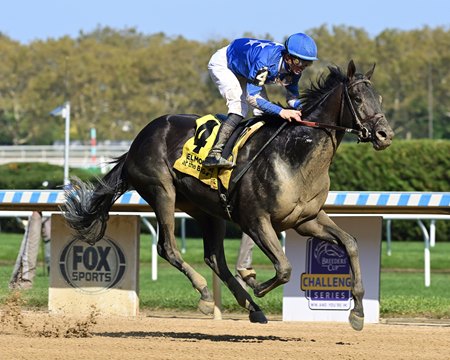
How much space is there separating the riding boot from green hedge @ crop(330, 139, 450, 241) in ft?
52.5

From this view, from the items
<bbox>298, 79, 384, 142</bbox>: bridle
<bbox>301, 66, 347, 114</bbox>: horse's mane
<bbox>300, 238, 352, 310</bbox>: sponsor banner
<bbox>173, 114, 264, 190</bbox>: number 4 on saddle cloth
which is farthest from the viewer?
<bbox>300, 238, 352, 310</bbox>: sponsor banner

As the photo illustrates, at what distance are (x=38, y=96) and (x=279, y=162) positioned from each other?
5469cm

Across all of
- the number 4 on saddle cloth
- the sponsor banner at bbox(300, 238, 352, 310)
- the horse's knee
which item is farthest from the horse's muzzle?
the sponsor banner at bbox(300, 238, 352, 310)

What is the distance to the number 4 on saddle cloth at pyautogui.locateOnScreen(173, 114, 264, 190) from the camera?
816 centimetres

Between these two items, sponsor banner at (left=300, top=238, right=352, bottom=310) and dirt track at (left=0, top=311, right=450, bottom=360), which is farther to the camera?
sponsor banner at (left=300, top=238, right=352, bottom=310)

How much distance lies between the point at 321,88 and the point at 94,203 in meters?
2.31

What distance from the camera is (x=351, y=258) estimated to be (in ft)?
26.1

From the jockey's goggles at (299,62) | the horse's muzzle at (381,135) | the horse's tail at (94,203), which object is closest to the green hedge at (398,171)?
the horse's tail at (94,203)

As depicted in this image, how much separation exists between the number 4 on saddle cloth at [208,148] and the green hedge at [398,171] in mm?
15787

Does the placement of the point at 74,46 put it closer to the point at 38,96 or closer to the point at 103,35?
the point at 38,96

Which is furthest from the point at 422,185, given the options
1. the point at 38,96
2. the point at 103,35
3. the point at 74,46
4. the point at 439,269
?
the point at 103,35

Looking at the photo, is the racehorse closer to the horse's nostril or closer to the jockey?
the horse's nostril

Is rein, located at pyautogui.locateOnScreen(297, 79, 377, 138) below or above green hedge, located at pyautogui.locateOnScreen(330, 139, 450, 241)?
below

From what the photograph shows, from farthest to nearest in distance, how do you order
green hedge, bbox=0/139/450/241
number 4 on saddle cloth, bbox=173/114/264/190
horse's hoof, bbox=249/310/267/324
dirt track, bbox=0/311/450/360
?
green hedge, bbox=0/139/450/241 → horse's hoof, bbox=249/310/267/324 → number 4 on saddle cloth, bbox=173/114/264/190 → dirt track, bbox=0/311/450/360
